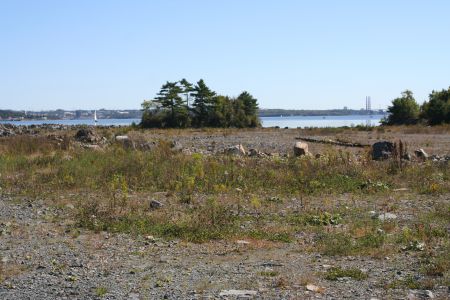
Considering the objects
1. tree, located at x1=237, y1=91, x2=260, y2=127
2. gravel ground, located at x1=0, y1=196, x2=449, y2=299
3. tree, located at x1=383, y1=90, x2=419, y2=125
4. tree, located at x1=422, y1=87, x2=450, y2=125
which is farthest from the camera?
tree, located at x1=237, y1=91, x2=260, y2=127

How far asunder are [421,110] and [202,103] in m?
25.8

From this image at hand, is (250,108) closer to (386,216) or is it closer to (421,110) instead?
(421,110)

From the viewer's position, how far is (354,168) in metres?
16.5

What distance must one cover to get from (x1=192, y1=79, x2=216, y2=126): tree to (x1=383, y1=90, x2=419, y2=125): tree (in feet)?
70.4

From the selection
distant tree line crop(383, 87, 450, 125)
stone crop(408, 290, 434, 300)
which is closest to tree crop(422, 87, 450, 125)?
distant tree line crop(383, 87, 450, 125)

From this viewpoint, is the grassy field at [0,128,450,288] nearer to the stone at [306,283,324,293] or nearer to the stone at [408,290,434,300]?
the stone at [408,290,434,300]

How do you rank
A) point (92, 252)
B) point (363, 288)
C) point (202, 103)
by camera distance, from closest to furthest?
point (363, 288)
point (92, 252)
point (202, 103)

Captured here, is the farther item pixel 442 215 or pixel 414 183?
pixel 414 183

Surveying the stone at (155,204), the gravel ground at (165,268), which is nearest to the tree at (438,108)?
the stone at (155,204)

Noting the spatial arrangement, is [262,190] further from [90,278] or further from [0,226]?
[90,278]

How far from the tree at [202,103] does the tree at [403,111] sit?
70.4 feet

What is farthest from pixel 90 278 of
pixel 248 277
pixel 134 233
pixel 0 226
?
pixel 0 226

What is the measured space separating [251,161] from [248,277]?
11.9 meters

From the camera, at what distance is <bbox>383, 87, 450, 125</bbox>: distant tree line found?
179 ft
